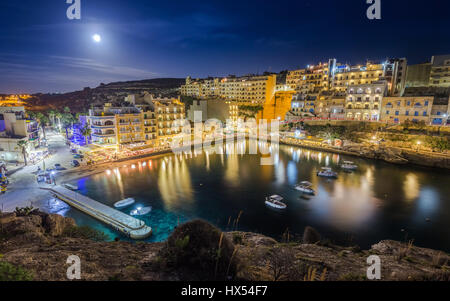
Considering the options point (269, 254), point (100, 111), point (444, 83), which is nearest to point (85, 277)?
point (269, 254)

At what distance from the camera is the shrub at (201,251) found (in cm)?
724

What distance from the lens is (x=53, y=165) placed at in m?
33.1

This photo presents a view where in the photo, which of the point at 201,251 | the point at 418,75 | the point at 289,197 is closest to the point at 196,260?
the point at 201,251

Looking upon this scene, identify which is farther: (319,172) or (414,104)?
(414,104)

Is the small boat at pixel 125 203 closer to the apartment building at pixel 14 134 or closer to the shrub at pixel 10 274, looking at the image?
the shrub at pixel 10 274

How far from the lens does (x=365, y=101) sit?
5303cm

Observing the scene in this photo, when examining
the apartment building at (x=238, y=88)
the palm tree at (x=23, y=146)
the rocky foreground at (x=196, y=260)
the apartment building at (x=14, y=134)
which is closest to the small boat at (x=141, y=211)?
the rocky foreground at (x=196, y=260)

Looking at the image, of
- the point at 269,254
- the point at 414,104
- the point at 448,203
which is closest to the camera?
the point at 269,254

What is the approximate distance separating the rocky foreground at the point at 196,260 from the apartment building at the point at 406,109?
44.2m

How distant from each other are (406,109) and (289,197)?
40.2 metres

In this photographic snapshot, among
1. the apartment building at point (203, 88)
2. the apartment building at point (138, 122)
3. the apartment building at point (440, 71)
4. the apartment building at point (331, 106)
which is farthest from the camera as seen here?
the apartment building at point (203, 88)

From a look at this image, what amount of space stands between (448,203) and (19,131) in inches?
2360

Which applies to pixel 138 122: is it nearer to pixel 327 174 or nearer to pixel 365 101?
pixel 327 174
